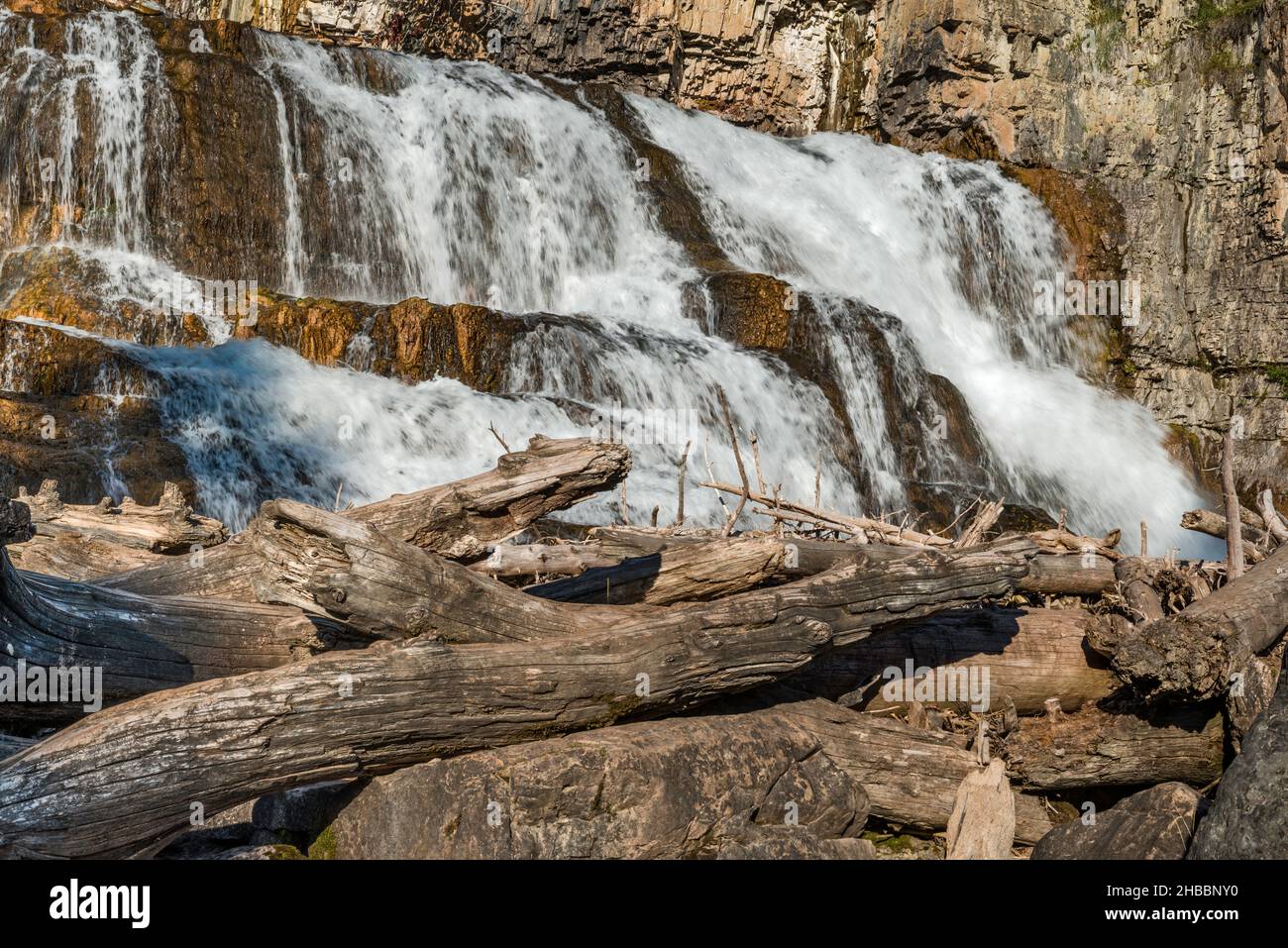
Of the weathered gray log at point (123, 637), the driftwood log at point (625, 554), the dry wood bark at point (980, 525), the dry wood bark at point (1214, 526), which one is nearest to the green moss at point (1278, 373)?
the dry wood bark at point (1214, 526)

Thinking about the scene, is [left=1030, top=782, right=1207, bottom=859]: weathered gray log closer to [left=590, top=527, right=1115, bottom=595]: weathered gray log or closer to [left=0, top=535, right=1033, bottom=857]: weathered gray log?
[left=0, top=535, right=1033, bottom=857]: weathered gray log

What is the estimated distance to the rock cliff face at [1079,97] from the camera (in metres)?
22.6

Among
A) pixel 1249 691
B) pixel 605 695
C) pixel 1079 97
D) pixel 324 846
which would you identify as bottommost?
pixel 324 846

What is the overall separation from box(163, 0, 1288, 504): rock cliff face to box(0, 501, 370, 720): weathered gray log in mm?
19684

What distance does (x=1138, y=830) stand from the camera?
493 centimetres

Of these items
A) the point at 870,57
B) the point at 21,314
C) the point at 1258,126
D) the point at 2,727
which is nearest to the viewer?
the point at 2,727

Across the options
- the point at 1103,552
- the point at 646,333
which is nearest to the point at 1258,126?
the point at 646,333

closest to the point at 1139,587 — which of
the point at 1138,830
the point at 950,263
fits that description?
the point at 1138,830

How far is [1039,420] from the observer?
65.9 feet

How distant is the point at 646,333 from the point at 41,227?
7.80m

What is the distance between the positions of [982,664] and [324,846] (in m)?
3.20

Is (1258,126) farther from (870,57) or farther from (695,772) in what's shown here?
(695,772)

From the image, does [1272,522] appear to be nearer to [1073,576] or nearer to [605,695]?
[1073,576]

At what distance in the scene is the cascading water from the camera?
13352 millimetres
